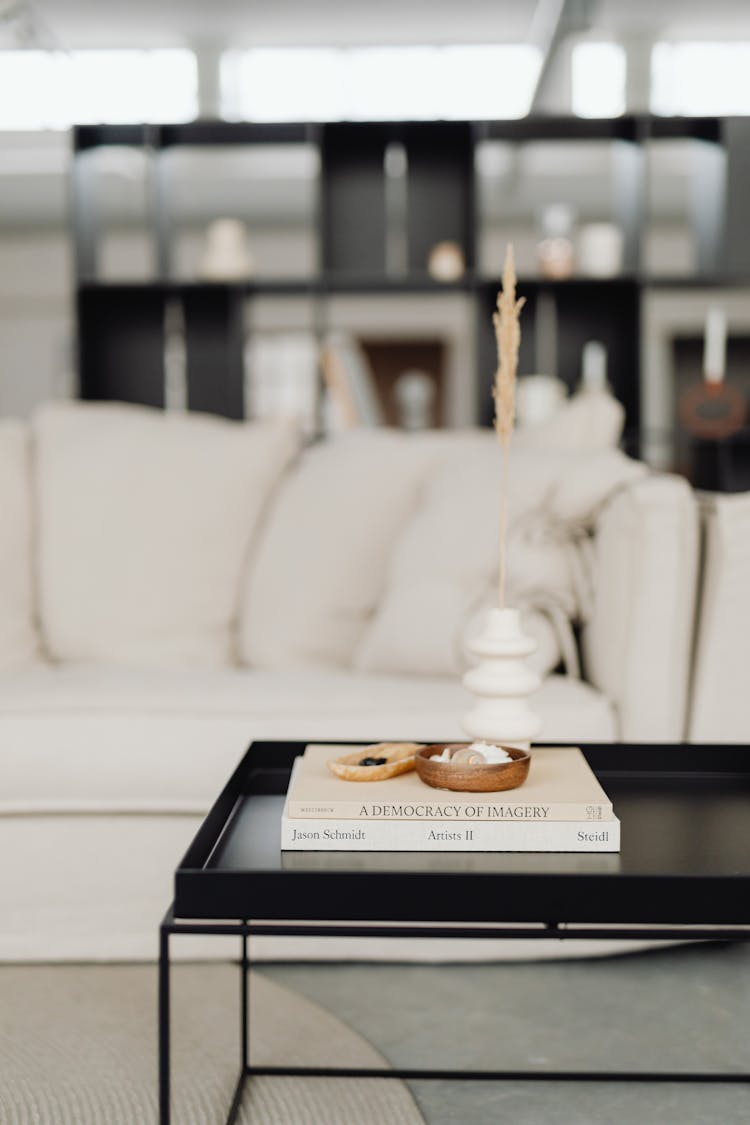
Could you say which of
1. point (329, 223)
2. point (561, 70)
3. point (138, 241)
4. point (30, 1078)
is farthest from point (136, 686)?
point (138, 241)

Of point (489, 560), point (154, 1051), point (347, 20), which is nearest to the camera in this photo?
point (154, 1051)

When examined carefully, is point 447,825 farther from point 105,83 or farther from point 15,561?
point 105,83

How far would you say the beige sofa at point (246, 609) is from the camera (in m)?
1.72

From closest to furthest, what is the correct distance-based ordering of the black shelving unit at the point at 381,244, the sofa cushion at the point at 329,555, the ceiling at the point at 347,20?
the sofa cushion at the point at 329,555
the black shelving unit at the point at 381,244
the ceiling at the point at 347,20

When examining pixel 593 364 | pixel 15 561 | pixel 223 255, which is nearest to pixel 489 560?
pixel 15 561

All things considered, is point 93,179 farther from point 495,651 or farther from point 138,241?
point 138,241

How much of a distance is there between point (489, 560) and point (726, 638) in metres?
0.39

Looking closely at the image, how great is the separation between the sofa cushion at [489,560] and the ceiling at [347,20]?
15.8ft

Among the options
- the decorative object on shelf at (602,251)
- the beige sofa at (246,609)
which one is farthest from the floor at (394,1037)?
the decorative object on shelf at (602,251)

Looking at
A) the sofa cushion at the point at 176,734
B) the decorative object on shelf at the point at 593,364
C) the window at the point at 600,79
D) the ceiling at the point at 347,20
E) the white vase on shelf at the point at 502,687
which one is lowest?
the sofa cushion at the point at 176,734

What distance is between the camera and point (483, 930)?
97 centimetres

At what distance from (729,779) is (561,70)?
231 inches

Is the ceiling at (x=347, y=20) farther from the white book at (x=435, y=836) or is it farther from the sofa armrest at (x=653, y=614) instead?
the white book at (x=435, y=836)

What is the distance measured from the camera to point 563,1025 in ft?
5.09
